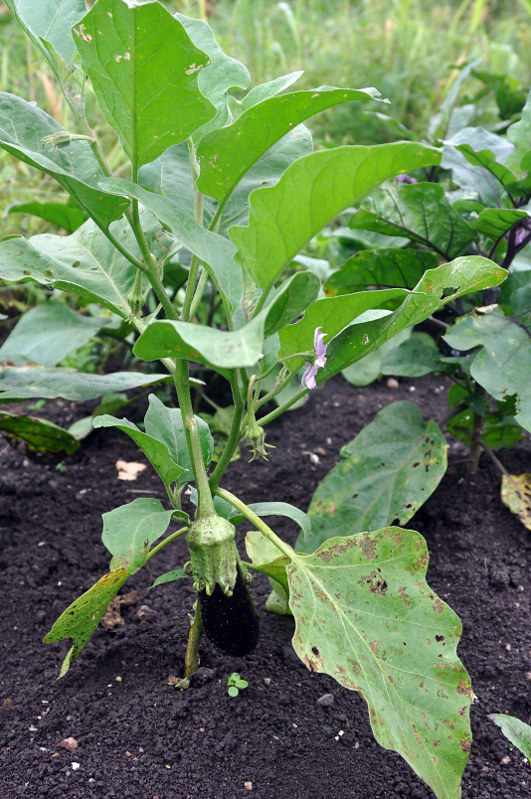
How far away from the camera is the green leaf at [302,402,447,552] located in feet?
4.89

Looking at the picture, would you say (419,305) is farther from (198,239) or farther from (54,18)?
(54,18)

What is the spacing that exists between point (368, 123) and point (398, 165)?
312cm

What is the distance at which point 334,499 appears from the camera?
5.10 feet

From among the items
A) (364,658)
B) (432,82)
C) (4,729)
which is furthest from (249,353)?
(432,82)

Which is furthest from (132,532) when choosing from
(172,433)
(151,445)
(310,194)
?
(310,194)

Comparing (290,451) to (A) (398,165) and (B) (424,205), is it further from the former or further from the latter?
(A) (398,165)

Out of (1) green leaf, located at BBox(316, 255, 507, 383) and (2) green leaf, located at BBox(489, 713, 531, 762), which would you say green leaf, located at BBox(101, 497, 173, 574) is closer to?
(1) green leaf, located at BBox(316, 255, 507, 383)

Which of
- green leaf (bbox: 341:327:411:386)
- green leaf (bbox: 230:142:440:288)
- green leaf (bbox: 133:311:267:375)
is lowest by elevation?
green leaf (bbox: 341:327:411:386)

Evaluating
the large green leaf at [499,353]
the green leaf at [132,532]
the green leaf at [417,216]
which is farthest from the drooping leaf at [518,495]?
the green leaf at [132,532]

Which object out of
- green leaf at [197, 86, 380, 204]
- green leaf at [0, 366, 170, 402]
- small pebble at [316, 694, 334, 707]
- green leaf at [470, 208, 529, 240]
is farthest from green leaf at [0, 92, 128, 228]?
small pebble at [316, 694, 334, 707]

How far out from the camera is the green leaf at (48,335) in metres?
1.48

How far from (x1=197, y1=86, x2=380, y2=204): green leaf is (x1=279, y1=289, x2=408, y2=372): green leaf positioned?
8.6 inches

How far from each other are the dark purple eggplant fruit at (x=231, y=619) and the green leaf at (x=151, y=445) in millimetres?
217

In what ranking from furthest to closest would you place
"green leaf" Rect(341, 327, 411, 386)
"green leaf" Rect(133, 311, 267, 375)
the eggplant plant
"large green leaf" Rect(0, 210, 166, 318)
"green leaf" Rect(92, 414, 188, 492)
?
1. "green leaf" Rect(341, 327, 411, 386)
2. "large green leaf" Rect(0, 210, 166, 318)
3. "green leaf" Rect(92, 414, 188, 492)
4. the eggplant plant
5. "green leaf" Rect(133, 311, 267, 375)
